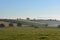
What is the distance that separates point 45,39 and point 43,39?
19cm

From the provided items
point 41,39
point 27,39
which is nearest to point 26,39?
point 27,39

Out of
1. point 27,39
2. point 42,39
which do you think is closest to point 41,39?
point 42,39

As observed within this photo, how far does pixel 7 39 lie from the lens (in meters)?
14.7

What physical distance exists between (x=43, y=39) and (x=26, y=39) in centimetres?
166

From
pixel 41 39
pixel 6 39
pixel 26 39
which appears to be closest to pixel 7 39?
pixel 6 39

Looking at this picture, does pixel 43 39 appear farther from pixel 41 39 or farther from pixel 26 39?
pixel 26 39

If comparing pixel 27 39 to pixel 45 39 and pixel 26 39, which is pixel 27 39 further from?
pixel 45 39

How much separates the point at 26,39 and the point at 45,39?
6.03ft

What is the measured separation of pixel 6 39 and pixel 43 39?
3.39m

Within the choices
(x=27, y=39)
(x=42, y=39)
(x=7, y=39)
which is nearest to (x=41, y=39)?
(x=42, y=39)

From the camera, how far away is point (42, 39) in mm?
15289

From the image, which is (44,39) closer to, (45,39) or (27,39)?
(45,39)

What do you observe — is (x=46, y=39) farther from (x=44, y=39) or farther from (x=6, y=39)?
(x=6, y=39)

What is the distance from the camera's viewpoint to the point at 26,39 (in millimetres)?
14750
